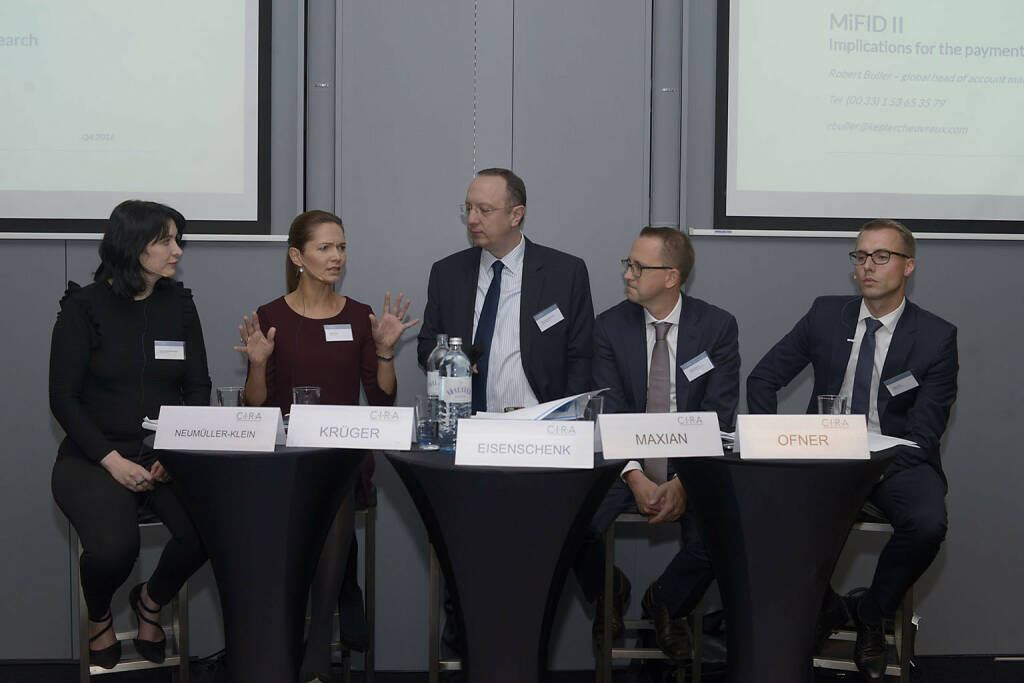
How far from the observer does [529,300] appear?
3.21 meters

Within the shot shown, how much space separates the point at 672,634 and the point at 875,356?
118 cm

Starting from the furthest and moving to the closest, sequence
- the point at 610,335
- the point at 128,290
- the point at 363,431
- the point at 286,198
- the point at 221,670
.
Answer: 1. the point at 286,198
2. the point at 221,670
3. the point at 610,335
4. the point at 128,290
5. the point at 363,431

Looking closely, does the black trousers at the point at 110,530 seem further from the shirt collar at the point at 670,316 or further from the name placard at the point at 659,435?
the shirt collar at the point at 670,316

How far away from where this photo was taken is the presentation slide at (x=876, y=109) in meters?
3.55

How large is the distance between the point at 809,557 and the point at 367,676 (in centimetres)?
163

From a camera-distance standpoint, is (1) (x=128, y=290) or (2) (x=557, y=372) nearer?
(1) (x=128, y=290)

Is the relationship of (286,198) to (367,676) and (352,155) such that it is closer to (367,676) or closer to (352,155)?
(352,155)

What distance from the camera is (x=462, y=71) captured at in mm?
3463

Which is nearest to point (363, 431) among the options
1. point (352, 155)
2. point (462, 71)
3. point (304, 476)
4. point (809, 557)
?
point (304, 476)

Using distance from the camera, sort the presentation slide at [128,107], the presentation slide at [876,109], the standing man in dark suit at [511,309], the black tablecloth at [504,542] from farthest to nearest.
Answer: the presentation slide at [876,109] → the presentation slide at [128,107] → the standing man in dark suit at [511,309] → the black tablecloth at [504,542]

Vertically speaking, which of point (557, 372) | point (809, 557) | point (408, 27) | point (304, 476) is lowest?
point (809, 557)

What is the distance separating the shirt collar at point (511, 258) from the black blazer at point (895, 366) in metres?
0.97

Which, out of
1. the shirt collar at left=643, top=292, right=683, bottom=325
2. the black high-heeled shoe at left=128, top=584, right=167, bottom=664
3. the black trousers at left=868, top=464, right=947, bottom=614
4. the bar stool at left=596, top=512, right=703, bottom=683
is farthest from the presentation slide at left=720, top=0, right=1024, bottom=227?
the black high-heeled shoe at left=128, top=584, right=167, bottom=664


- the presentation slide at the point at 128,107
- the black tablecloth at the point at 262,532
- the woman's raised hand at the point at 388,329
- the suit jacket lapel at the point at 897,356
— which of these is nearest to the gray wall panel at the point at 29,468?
the presentation slide at the point at 128,107
